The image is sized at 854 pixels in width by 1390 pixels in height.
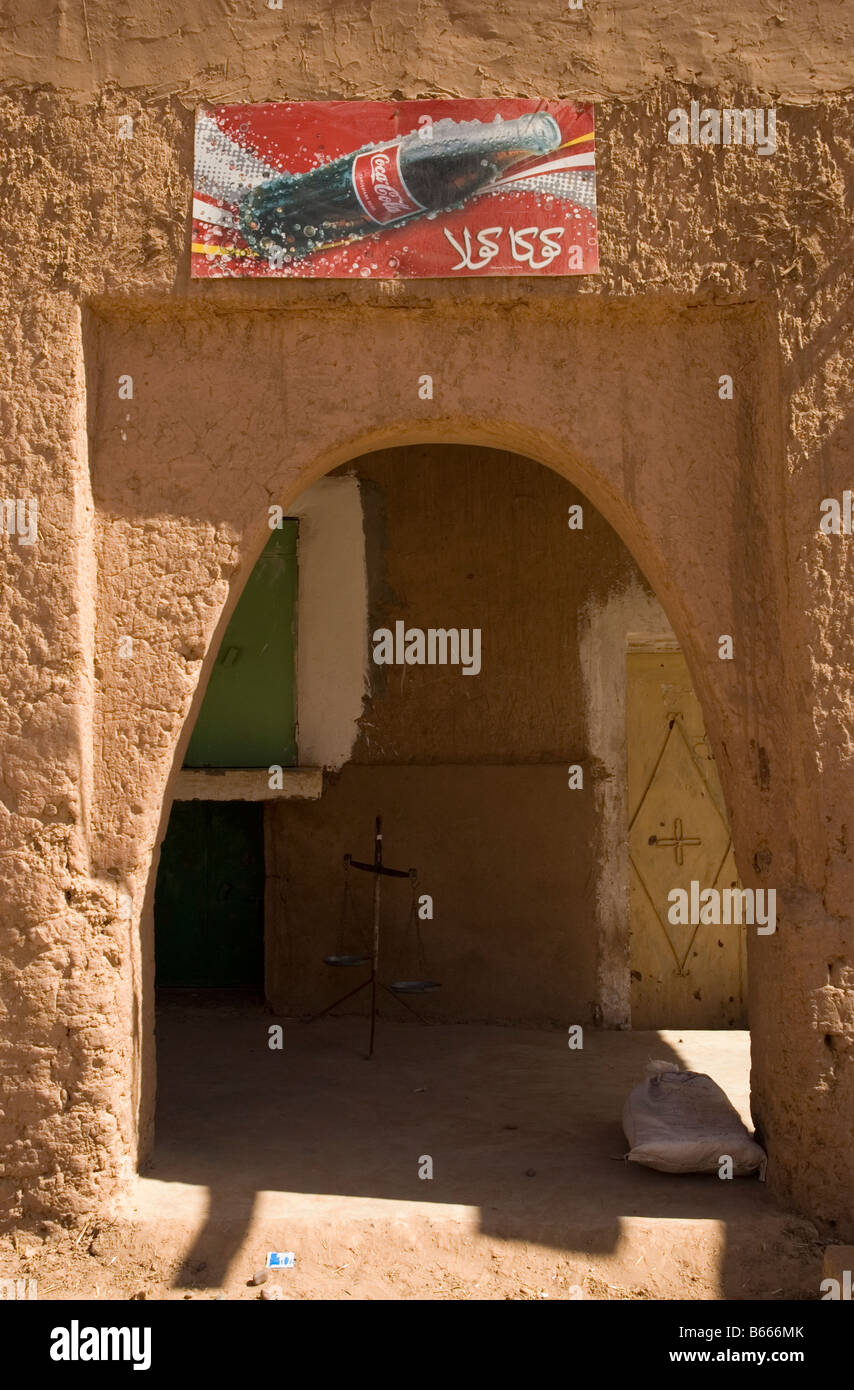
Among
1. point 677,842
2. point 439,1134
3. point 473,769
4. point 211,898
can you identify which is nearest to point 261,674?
point 473,769

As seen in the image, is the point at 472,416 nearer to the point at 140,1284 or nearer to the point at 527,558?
the point at 527,558

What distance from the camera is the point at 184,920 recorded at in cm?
882

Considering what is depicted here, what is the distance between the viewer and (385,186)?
5062 mm

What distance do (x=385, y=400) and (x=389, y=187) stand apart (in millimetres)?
908

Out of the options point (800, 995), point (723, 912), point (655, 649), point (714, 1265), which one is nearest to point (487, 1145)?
point (714, 1265)

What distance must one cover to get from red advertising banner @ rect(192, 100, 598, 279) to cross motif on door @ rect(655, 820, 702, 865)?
14.6 ft

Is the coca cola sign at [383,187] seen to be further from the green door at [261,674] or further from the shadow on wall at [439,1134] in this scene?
the shadow on wall at [439,1134]

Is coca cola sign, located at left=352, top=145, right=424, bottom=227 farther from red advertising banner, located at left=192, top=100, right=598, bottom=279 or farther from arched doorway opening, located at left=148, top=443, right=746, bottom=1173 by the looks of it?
arched doorway opening, located at left=148, top=443, right=746, bottom=1173

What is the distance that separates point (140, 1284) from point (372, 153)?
15.6ft

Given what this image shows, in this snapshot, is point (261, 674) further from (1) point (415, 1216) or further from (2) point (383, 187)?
(1) point (415, 1216)

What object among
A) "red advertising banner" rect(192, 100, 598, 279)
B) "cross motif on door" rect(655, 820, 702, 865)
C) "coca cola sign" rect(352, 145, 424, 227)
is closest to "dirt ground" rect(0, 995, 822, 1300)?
"cross motif on door" rect(655, 820, 702, 865)

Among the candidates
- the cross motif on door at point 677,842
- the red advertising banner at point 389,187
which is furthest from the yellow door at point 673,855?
the red advertising banner at point 389,187

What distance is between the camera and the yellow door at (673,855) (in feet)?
26.7

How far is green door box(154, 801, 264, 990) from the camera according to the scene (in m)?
8.78
